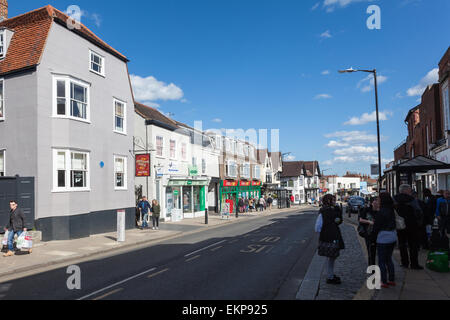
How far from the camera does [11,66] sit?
16062 millimetres

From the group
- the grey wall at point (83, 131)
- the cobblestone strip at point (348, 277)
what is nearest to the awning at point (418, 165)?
the cobblestone strip at point (348, 277)

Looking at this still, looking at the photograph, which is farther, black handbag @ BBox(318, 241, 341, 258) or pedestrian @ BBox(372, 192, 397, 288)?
black handbag @ BBox(318, 241, 341, 258)

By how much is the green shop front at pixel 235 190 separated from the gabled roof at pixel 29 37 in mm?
21197

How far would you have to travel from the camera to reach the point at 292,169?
2982 inches

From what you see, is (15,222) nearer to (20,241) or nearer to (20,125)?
(20,241)

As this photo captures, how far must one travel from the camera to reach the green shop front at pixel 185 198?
2663cm

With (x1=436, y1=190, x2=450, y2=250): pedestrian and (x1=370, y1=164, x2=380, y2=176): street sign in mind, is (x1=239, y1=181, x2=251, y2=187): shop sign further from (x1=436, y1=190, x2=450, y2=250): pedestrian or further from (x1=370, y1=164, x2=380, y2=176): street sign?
(x1=436, y1=190, x2=450, y2=250): pedestrian

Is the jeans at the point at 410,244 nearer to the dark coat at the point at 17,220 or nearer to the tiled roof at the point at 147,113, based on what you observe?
the dark coat at the point at 17,220

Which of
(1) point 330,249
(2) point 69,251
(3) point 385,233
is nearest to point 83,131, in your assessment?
(2) point 69,251

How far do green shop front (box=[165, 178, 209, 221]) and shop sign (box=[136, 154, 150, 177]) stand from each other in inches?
235

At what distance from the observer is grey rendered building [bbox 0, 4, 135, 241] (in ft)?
50.6

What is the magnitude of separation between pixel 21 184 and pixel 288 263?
1124 cm

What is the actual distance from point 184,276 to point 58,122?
10.8 meters

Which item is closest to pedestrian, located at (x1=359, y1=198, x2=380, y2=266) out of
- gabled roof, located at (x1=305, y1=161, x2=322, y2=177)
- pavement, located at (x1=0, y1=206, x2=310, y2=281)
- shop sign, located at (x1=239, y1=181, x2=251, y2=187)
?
pavement, located at (x1=0, y1=206, x2=310, y2=281)
